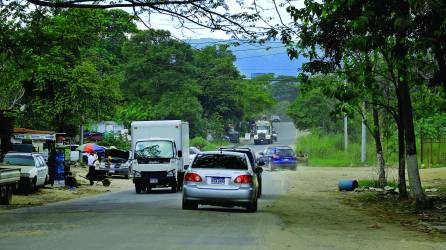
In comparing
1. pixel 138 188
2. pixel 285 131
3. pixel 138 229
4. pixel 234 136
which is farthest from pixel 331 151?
pixel 285 131

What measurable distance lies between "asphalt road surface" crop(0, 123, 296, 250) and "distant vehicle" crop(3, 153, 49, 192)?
9.63 meters

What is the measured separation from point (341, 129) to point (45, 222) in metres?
68.4

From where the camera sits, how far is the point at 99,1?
53.2ft

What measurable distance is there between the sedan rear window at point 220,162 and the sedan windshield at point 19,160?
A: 11902mm

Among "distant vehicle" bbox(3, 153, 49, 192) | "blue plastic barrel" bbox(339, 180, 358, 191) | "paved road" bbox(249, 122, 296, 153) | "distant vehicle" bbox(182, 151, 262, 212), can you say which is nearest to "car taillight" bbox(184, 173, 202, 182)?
"distant vehicle" bbox(182, 151, 262, 212)

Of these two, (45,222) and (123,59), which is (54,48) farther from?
(123,59)

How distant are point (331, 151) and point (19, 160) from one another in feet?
143

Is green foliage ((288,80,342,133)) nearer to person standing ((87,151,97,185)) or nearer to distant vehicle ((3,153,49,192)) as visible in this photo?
person standing ((87,151,97,185))

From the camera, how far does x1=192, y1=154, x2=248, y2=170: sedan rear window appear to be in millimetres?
17844

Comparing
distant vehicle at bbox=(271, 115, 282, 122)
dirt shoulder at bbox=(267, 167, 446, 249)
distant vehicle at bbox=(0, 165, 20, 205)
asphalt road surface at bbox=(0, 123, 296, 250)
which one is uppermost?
distant vehicle at bbox=(271, 115, 282, 122)

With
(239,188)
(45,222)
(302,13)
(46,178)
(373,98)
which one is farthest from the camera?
(46,178)

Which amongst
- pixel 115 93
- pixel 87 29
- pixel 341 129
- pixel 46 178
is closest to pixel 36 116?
pixel 115 93

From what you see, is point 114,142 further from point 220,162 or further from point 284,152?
point 220,162

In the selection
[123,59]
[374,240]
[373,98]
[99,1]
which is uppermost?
[123,59]
